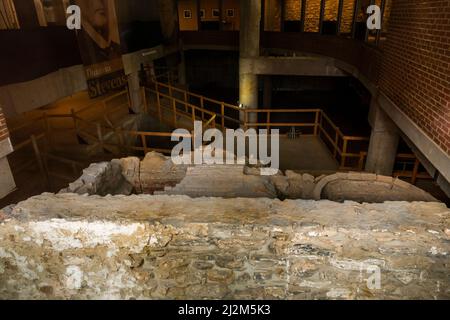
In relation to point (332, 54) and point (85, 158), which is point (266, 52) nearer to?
point (332, 54)

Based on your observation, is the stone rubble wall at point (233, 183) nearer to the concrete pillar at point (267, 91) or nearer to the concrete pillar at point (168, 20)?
the concrete pillar at point (168, 20)

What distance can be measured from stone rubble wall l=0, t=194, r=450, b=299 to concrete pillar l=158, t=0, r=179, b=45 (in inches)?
511

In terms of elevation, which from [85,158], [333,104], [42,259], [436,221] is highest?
[436,221]

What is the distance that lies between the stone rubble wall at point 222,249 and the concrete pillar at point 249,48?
10874 mm

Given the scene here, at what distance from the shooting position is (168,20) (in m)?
15.3

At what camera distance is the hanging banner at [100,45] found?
9.28 metres

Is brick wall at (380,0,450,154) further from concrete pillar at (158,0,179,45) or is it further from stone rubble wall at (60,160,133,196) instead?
concrete pillar at (158,0,179,45)

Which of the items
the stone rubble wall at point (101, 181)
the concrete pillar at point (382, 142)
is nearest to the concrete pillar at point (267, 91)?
the concrete pillar at point (382, 142)

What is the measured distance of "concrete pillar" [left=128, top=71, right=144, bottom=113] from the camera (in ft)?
41.3

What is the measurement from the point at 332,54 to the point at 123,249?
37.3 ft

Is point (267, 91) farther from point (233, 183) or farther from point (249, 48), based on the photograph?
point (233, 183)

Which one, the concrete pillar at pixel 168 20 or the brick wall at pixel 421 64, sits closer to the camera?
the brick wall at pixel 421 64

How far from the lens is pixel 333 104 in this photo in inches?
864
